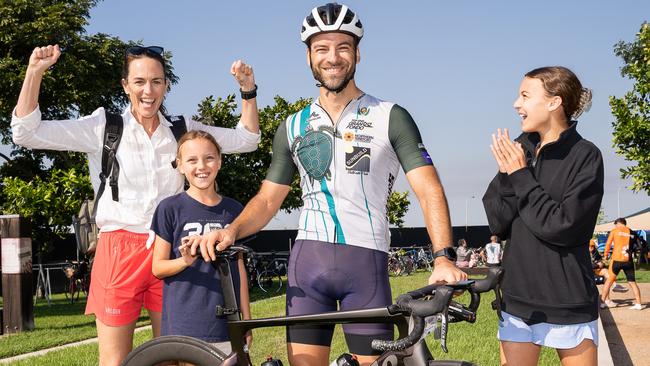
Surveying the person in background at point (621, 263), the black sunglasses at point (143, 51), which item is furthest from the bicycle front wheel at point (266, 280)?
the black sunglasses at point (143, 51)

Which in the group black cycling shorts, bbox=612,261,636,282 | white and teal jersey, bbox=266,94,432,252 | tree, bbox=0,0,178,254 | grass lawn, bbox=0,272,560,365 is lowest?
grass lawn, bbox=0,272,560,365

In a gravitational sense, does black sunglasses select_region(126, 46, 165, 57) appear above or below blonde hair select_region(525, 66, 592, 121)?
above

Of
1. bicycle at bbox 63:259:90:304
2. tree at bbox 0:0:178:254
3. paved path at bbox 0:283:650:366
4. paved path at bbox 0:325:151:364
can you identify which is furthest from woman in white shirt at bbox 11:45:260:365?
tree at bbox 0:0:178:254

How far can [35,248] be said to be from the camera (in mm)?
28578

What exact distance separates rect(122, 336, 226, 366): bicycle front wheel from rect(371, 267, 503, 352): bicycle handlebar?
0.99m

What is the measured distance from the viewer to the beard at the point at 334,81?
11.9 feet

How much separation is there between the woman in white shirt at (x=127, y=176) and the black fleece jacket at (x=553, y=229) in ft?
5.94

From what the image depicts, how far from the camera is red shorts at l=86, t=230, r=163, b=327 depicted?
13.4 ft

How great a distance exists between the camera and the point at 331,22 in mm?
3615

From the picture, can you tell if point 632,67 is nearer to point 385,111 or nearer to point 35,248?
point 35,248

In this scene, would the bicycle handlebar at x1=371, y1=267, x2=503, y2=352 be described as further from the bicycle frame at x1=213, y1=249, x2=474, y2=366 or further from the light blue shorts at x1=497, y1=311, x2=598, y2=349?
the light blue shorts at x1=497, y1=311, x2=598, y2=349

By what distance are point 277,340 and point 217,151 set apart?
20.1ft

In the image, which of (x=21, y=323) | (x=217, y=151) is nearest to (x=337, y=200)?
(x=217, y=151)

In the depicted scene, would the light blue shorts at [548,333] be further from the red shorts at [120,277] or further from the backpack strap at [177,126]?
the backpack strap at [177,126]
